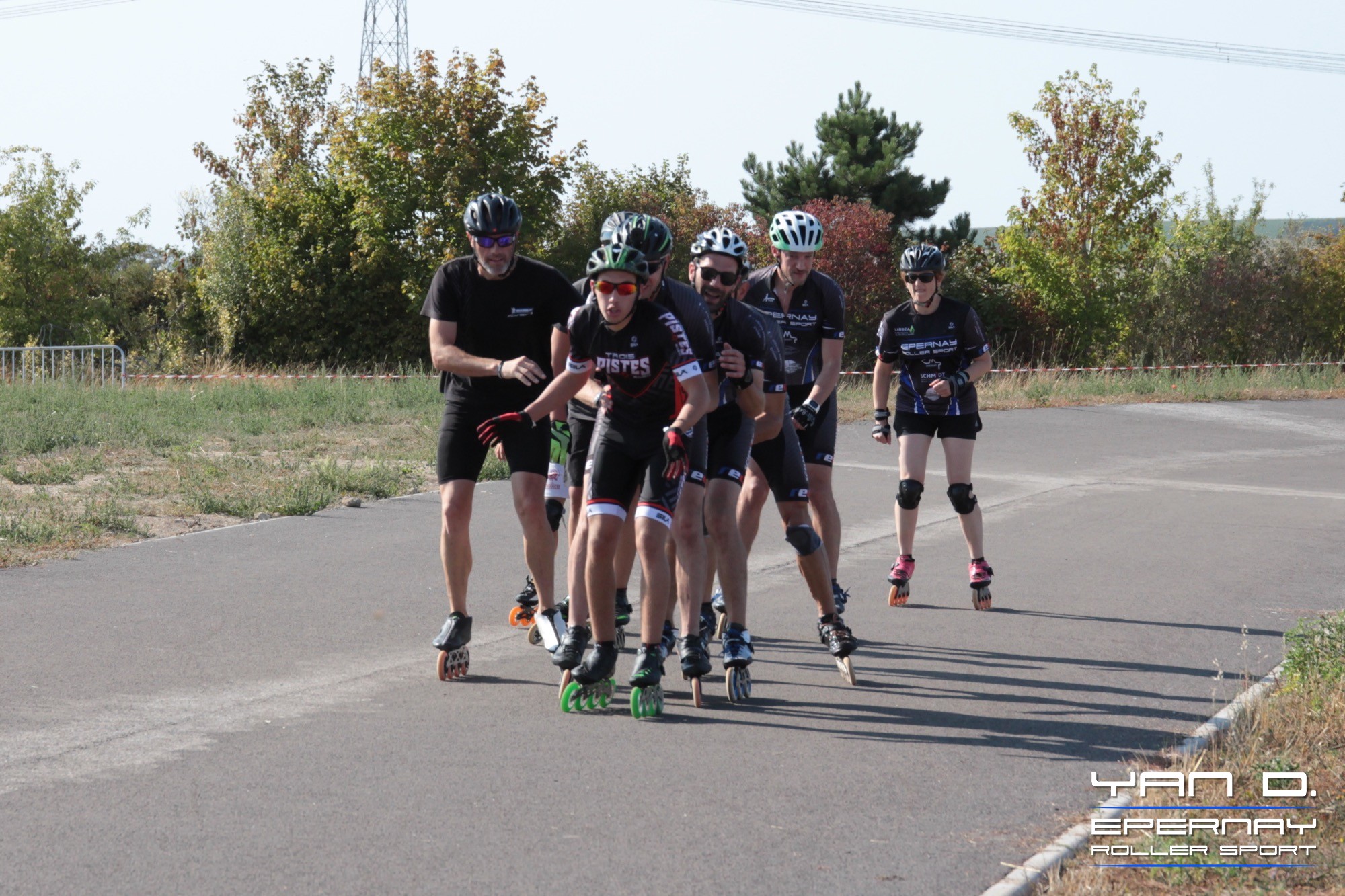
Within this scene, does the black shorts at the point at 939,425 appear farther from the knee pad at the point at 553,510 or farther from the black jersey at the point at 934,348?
the knee pad at the point at 553,510

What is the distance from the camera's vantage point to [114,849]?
427cm

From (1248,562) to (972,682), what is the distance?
14.4ft

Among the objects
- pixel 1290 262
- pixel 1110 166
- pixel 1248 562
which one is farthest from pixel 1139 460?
pixel 1290 262

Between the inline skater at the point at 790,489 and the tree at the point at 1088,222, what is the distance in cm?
3387

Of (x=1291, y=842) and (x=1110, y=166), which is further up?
(x=1110, y=166)

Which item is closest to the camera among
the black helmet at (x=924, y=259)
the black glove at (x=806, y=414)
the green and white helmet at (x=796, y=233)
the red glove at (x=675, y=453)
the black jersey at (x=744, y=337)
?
the red glove at (x=675, y=453)

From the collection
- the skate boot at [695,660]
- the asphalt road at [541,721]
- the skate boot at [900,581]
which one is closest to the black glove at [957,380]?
the skate boot at [900,581]

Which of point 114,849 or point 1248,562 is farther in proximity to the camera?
point 1248,562

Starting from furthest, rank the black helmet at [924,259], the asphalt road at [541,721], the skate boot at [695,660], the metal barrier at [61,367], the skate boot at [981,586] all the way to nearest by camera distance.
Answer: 1. the metal barrier at [61,367]
2. the black helmet at [924,259]
3. the skate boot at [981,586]
4. the skate boot at [695,660]
5. the asphalt road at [541,721]

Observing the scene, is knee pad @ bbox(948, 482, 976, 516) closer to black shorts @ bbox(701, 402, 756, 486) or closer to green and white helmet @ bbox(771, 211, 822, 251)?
green and white helmet @ bbox(771, 211, 822, 251)

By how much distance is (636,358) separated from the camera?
5922 mm

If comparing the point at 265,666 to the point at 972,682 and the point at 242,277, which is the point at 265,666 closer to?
the point at 972,682

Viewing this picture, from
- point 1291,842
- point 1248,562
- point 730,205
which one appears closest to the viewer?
Answer: point 1291,842

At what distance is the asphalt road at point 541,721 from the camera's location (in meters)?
4.27
